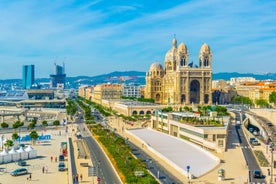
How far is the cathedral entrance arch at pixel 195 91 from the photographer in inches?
5605

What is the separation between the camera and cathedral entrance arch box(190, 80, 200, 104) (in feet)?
467

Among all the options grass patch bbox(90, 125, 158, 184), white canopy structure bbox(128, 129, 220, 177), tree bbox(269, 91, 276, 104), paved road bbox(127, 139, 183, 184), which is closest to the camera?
grass patch bbox(90, 125, 158, 184)

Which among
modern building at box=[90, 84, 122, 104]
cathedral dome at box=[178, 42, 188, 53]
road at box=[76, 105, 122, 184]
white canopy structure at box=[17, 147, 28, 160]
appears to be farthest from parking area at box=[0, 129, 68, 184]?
modern building at box=[90, 84, 122, 104]

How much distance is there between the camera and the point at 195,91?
14275 cm

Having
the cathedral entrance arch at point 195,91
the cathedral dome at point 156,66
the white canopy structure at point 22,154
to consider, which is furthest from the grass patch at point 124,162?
the cathedral dome at point 156,66

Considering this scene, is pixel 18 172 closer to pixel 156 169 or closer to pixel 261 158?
pixel 156 169

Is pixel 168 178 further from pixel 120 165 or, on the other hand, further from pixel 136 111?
pixel 136 111

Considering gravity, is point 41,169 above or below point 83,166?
below

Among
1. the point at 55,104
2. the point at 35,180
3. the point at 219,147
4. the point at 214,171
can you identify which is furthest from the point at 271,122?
the point at 55,104

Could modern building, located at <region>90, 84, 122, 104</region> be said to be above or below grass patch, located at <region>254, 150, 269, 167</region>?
above

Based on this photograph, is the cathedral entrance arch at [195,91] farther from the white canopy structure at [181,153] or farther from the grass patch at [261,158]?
the grass patch at [261,158]

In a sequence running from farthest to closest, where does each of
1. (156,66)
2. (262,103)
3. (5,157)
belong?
(156,66)
(262,103)
(5,157)

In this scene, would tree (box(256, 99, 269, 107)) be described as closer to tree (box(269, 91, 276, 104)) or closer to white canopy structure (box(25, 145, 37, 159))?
tree (box(269, 91, 276, 104))

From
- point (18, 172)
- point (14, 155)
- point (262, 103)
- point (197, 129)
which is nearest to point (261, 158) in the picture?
point (197, 129)
